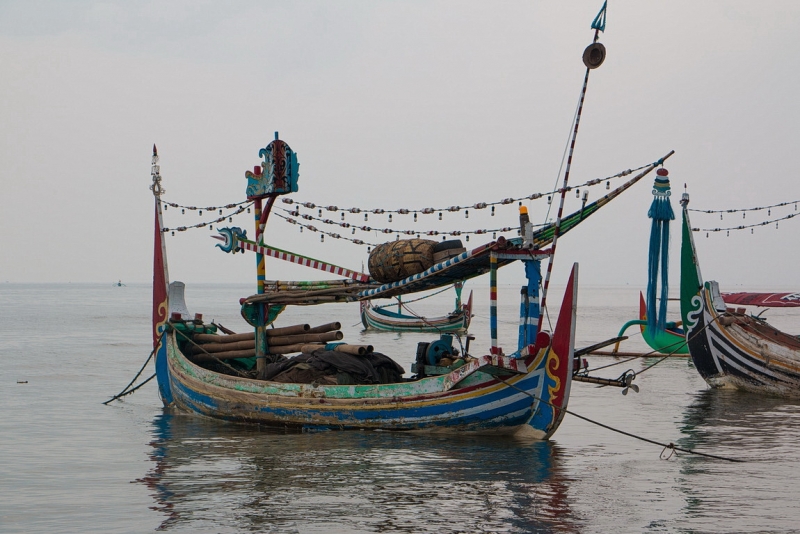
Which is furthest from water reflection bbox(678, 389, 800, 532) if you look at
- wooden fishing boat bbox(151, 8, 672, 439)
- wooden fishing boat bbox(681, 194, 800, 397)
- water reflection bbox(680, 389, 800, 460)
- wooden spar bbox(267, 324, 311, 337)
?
wooden spar bbox(267, 324, 311, 337)

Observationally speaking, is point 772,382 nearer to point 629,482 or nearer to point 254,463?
point 629,482

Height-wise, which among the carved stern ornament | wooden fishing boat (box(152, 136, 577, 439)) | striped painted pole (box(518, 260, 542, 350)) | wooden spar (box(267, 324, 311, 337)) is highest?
the carved stern ornament

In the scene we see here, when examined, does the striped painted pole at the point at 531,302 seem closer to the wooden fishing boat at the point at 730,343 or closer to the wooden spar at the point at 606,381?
the wooden spar at the point at 606,381

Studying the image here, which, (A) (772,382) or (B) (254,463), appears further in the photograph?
(A) (772,382)

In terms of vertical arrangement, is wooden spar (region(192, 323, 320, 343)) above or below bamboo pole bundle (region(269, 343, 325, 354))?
above

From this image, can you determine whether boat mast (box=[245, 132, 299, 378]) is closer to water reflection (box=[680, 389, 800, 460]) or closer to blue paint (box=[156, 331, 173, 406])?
blue paint (box=[156, 331, 173, 406])

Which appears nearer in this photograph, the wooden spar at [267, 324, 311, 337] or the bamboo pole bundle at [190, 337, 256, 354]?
the wooden spar at [267, 324, 311, 337]

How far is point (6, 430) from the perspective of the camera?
16.1 m

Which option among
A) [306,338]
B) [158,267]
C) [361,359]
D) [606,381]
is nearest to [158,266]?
[158,267]

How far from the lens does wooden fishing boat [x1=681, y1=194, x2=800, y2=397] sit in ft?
61.1

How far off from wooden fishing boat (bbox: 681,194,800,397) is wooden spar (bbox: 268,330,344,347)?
7465mm

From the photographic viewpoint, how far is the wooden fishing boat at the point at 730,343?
18609mm

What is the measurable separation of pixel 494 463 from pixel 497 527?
301 cm

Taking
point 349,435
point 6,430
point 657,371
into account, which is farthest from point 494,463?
point 657,371
